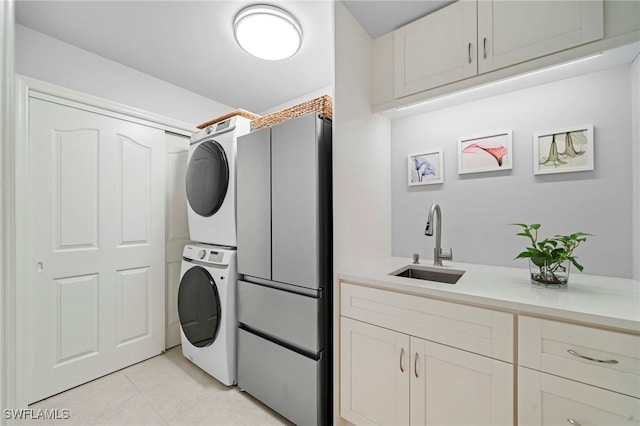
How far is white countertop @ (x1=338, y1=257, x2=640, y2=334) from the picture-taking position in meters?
0.88

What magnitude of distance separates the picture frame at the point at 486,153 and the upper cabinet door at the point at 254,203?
4.19 ft

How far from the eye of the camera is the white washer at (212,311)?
1.87m

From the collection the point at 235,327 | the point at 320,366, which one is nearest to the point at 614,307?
the point at 320,366

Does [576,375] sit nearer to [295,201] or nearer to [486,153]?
[486,153]

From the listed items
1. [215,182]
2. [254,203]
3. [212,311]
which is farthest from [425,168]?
[212,311]

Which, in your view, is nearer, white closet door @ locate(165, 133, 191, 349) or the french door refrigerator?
the french door refrigerator

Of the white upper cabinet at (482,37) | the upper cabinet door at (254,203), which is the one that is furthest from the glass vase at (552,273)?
the upper cabinet door at (254,203)

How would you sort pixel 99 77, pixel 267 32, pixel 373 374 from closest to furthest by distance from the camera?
pixel 373 374, pixel 267 32, pixel 99 77

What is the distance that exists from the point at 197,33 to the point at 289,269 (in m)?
1.76

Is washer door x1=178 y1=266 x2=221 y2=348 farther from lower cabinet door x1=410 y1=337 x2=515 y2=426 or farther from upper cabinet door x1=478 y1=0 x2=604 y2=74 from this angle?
upper cabinet door x1=478 y1=0 x2=604 y2=74

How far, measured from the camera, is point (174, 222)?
8.46 ft

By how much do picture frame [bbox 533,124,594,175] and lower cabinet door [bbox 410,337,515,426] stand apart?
112 centimetres

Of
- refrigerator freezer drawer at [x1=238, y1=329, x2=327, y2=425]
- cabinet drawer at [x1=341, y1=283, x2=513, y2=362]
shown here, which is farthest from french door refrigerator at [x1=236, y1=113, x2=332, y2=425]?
cabinet drawer at [x1=341, y1=283, x2=513, y2=362]

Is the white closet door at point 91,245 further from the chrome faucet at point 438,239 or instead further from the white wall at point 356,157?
the chrome faucet at point 438,239
